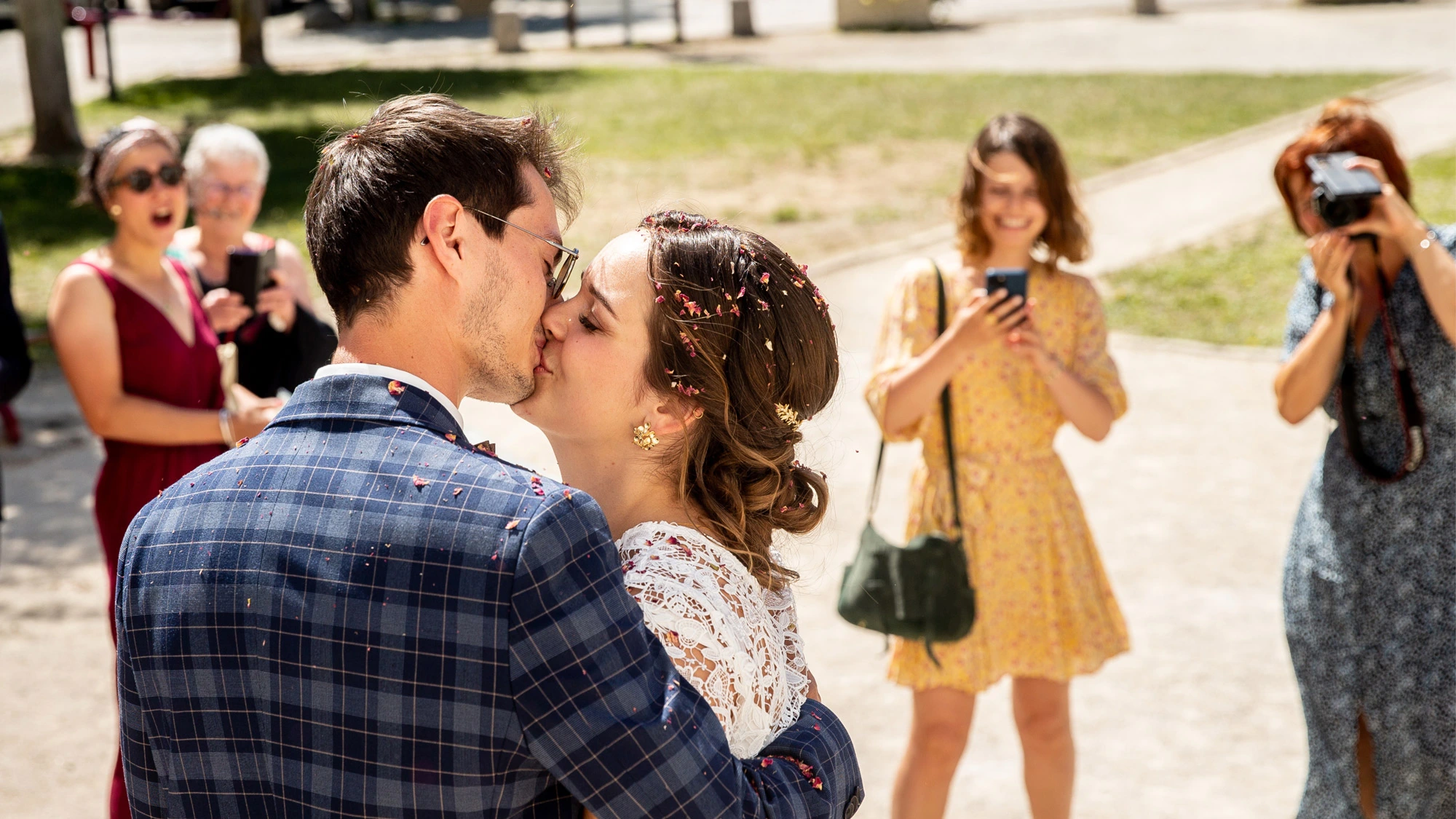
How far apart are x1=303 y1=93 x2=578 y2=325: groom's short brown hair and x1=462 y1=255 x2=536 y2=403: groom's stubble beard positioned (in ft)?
0.27

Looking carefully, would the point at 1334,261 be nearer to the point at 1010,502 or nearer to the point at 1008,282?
the point at 1008,282

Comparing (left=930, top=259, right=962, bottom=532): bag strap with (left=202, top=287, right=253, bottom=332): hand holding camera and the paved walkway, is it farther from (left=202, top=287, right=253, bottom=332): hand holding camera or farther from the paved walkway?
the paved walkway

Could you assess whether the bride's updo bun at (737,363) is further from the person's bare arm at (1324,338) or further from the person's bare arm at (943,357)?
the person's bare arm at (1324,338)

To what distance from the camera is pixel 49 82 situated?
16562 mm

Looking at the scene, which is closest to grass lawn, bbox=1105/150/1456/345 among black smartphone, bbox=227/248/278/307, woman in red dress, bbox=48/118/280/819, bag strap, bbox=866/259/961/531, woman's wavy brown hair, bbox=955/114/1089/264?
woman's wavy brown hair, bbox=955/114/1089/264

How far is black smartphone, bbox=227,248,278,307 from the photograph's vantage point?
4.47 m

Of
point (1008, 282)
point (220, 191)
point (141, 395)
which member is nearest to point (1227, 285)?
point (1008, 282)

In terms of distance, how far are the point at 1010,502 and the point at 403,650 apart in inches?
114

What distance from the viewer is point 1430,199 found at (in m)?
12.9

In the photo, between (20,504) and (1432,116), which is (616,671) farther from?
(1432,116)

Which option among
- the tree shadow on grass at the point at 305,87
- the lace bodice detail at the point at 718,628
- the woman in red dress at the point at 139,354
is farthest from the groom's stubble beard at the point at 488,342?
the tree shadow on grass at the point at 305,87

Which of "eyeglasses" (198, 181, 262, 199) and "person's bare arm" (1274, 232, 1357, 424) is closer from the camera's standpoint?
"person's bare arm" (1274, 232, 1357, 424)

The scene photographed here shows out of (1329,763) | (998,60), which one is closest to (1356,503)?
(1329,763)

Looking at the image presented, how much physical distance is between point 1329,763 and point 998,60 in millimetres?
22101
